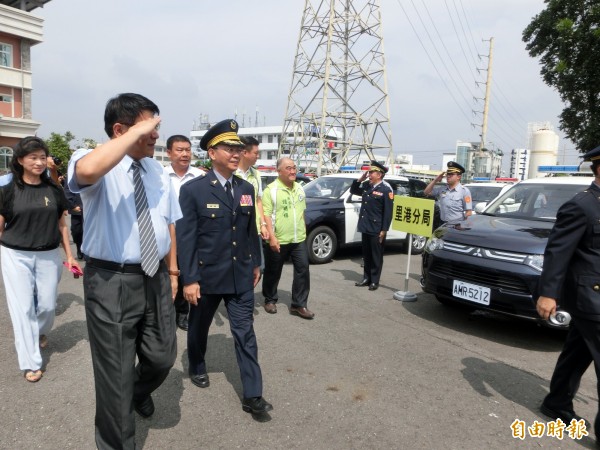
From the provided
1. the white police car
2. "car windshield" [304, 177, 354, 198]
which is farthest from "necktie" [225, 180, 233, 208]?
"car windshield" [304, 177, 354, 198]

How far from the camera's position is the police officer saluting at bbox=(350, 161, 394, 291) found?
6539 mm

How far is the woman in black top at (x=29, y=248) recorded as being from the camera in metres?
3.48

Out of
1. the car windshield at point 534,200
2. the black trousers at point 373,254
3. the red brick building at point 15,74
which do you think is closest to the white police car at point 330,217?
the black trousers at point 373,254

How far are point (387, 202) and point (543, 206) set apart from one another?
6.70 feet

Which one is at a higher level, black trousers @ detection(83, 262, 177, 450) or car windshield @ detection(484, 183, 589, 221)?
car windshield @ detection(484, 183, 589, 221)

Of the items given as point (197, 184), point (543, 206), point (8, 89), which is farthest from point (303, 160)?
point (197, 184)

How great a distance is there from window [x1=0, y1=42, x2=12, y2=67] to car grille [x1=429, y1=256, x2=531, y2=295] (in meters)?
35.5

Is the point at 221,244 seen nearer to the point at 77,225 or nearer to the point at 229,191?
the point at 229,191

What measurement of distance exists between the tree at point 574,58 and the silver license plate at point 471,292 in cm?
1191

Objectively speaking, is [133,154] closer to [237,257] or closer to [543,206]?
[237,257]

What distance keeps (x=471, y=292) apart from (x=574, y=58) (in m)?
13.6

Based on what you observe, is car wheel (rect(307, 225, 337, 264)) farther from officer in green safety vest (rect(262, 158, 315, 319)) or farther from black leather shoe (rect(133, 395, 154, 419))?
black leather shoe (rect(133, 395, 154, 419))

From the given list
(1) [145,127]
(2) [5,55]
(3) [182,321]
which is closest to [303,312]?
(3) [182,321]

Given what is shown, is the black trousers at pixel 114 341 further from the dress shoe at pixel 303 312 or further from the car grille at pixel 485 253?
the car grille at pixel 485 253
